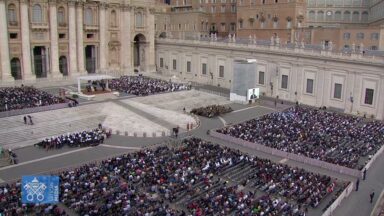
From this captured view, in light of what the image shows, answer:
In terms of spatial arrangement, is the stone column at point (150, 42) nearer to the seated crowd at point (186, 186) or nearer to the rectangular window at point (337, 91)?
the rectangular window at point (337, 91)

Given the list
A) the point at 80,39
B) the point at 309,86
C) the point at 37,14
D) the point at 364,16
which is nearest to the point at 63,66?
the point at 80,39

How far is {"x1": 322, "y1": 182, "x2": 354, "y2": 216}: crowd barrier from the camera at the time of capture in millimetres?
23622

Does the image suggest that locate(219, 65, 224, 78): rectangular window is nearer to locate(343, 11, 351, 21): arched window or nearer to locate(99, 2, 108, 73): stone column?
locate(99, 2, 108, 73): stone column

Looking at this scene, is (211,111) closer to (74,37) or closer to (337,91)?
(337,91)

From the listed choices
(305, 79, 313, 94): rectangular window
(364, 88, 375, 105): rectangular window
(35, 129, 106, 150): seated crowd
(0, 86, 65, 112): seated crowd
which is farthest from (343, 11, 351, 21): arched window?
(35, 129, 106, 150): seated crowd

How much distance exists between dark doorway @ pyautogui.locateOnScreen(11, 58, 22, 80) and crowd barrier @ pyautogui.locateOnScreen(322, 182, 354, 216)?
1964 inches

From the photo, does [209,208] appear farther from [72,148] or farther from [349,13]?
[349,13]

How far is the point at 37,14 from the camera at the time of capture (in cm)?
5959

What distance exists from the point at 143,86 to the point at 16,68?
19.1m

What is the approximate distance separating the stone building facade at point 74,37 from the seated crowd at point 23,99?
24.6 feet

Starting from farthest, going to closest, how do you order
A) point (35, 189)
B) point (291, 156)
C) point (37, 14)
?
point (37, 14)
point (291, 156)
point (35, 189)

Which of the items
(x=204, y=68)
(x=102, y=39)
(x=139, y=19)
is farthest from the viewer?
(x=139, y=19)

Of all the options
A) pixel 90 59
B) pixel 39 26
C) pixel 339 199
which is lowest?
pixel 339 199

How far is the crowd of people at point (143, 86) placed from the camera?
57.0m
